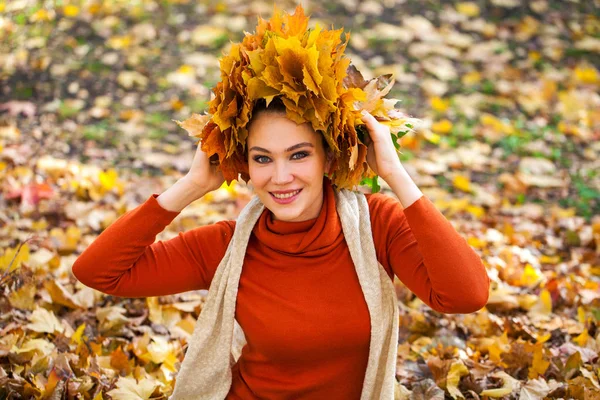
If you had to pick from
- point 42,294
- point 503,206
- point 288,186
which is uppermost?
point 288,186

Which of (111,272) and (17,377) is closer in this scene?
(111,272)

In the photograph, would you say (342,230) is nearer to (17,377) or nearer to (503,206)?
(17,377)

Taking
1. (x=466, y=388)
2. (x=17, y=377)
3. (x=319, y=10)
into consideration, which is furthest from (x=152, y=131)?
(x=466, y=388)

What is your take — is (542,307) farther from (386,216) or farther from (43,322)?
(43,322)

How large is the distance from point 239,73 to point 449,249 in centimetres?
83

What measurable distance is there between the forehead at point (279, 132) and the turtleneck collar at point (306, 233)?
262 mm

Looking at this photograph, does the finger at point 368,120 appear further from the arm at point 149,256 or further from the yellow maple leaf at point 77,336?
the yellow maple leaf at point 77,336

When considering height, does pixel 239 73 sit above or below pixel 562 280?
above

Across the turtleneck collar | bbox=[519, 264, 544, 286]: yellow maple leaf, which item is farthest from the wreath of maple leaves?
bbox=[519, 264, 544, 286]: yellow maple leaf

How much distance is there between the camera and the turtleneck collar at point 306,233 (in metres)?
2.18

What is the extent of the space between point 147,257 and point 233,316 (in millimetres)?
355

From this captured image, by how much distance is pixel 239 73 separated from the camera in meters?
2.05

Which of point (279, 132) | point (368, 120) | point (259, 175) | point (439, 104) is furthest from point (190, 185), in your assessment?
point (439, 104)

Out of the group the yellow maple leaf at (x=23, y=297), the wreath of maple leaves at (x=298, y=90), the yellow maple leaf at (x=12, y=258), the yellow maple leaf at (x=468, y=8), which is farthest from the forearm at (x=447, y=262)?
the yellow maple leaf at (x=468, y=8)
